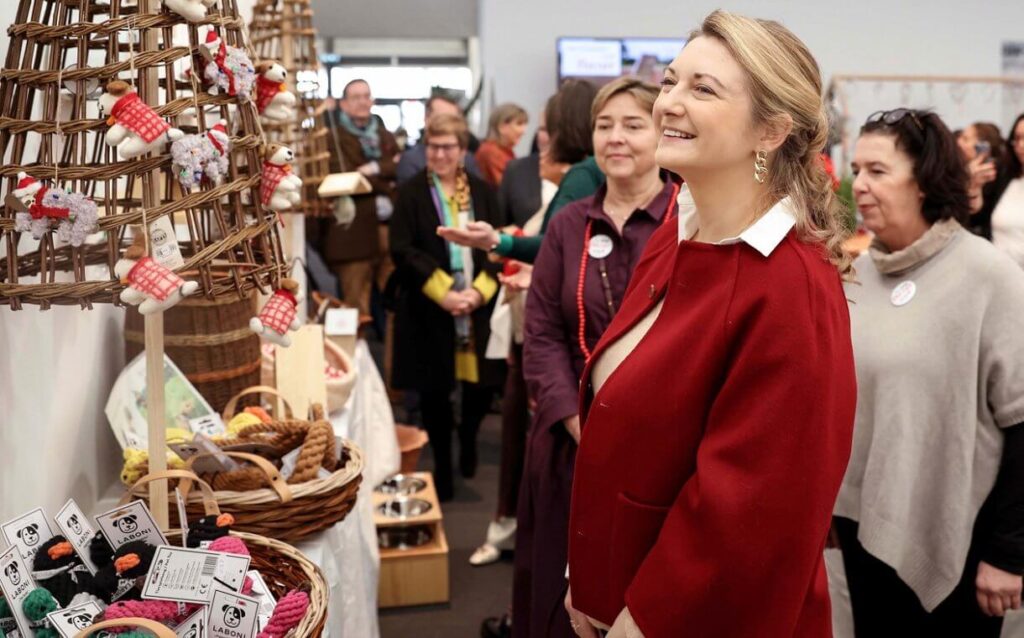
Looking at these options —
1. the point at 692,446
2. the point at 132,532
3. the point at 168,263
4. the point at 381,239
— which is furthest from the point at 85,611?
the point at 381,239

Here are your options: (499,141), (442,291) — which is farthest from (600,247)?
(499,141)

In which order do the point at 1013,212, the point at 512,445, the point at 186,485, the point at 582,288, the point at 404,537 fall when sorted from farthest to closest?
the point at 1013,212 < the point at 512,445 < the point at 404,537 < the point at 582,288 < the point at 186,485

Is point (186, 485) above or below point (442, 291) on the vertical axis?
above

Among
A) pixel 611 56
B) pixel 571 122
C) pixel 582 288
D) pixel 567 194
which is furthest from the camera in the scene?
pixel 611 56

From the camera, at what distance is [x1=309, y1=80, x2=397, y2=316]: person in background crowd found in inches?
212

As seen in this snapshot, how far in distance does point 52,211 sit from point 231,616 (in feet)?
1.76

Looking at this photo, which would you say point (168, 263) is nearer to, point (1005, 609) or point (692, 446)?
point (692, 446)

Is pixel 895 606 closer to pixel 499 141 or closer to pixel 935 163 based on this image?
pixel 935 163

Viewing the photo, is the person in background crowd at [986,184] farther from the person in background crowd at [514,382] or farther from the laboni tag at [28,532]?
the laboni tag at [28,532]

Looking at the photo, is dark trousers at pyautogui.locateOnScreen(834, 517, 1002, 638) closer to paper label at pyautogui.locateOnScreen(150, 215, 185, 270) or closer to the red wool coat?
the red wool coat

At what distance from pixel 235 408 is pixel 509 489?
151cm

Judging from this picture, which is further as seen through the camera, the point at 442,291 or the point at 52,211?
the point at 442,291

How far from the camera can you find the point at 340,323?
3.45 metres

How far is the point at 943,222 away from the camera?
206 centimetres
